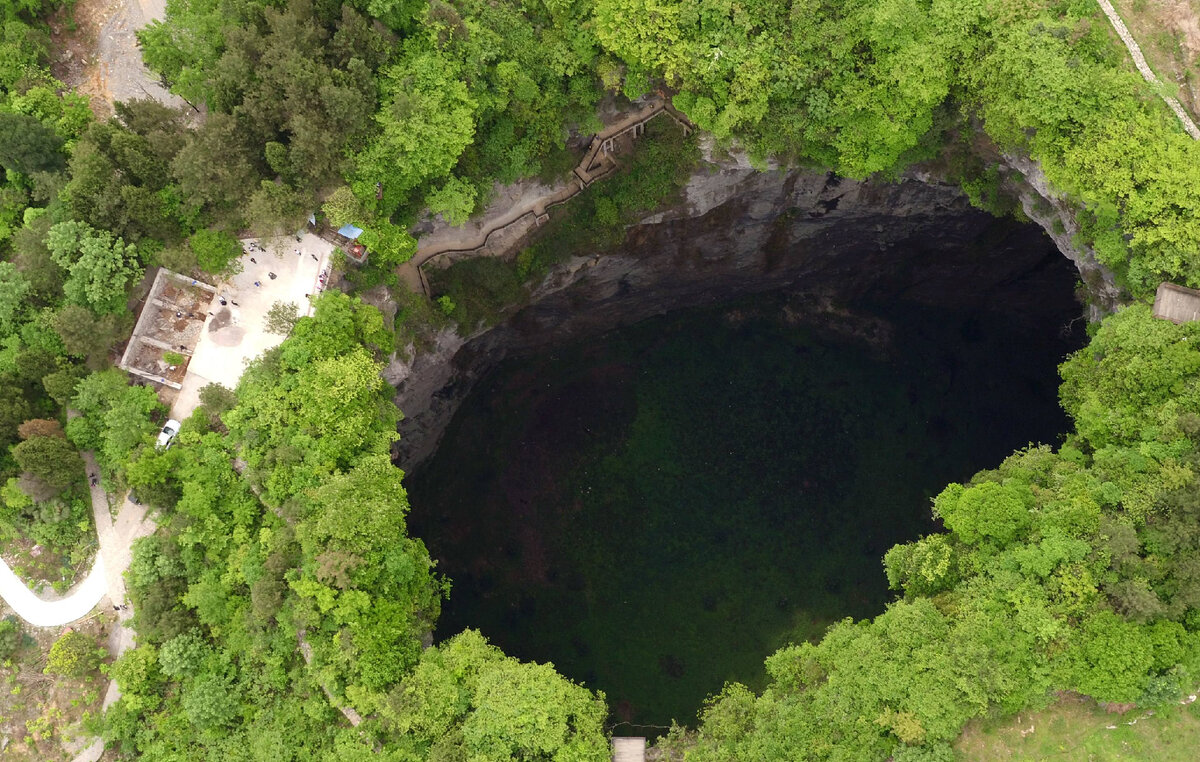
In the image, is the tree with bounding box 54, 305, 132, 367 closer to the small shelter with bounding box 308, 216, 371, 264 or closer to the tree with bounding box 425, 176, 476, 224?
the small shelter with bounding box 308, 216, 371, 264

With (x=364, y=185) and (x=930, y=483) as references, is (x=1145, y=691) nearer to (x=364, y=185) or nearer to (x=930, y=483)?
(x=930, y=483)

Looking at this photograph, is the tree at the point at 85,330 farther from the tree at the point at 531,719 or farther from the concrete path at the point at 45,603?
the tree at the point at 531,719

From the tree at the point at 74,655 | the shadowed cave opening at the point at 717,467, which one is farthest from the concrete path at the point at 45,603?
the shadowed cave opening at the point at 717,467

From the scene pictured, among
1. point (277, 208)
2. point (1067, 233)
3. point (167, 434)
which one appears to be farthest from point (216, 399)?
point (1067, 233)

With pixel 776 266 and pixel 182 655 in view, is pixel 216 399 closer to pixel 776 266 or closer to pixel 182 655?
pixel 182 655

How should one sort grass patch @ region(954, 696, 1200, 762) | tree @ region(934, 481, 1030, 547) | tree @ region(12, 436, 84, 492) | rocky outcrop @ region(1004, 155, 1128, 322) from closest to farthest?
grass patch @ region(954, 696, 1200, 762) < tree @ region(934, 481, 1030, 547) < tree @ region(12, 436, 84, 492) < rocky outcrop @ region(1004, 155, 1128, 322)

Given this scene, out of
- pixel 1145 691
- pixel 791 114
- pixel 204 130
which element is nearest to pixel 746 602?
pixel 1145 691

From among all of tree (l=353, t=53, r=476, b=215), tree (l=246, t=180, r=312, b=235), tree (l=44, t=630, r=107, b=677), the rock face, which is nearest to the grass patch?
the rock face
